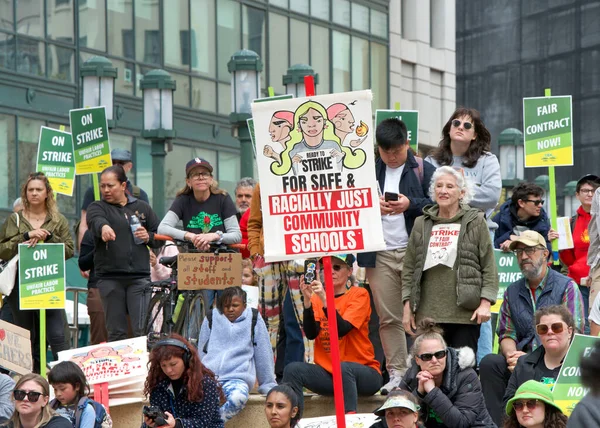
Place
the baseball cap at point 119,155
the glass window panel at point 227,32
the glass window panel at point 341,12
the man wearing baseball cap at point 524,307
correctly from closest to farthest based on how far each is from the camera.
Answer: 1. the man wearing baseball cap at point 524,307
2. the baseball cap at point 119,155
3. the glass window panel at point 227,32
4. the glass window panel at point 341,12

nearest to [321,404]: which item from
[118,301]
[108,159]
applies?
[118,301]

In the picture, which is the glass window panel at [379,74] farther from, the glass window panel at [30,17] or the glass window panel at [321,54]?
the glass window panel at [30,17]

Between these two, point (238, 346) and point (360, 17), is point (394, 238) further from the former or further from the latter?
point (360, 17)

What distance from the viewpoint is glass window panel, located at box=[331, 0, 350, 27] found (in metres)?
32.0

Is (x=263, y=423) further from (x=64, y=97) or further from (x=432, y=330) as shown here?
(x=64, y=97)

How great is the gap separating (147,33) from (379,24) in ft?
29.0

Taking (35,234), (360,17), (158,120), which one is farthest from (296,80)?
(360,17)

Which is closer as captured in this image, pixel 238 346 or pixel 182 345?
pixel 182 345

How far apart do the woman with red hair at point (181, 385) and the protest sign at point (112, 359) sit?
129 centimetres

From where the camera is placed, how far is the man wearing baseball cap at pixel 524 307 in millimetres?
9047

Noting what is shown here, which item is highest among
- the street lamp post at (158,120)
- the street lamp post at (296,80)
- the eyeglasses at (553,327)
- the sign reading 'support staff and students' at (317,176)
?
the street lamp post at (296,80)

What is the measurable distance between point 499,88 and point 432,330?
50.0m

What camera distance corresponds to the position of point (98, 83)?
16.8 meters

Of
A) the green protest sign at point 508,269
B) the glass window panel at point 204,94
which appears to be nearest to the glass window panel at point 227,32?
the glass window panel at point 204,94
